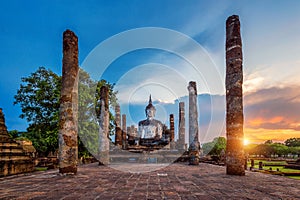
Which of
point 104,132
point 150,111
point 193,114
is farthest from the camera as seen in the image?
point 150,111

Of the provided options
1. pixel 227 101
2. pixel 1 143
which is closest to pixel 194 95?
pixel 227 101

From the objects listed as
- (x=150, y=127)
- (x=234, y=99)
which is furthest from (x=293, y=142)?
(x=234, y=99)

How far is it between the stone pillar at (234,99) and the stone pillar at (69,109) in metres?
5.84

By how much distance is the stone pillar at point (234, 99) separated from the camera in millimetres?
8844

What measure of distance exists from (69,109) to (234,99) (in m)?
6.38

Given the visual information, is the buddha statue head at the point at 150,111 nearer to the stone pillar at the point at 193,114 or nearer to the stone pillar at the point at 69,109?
the stone pillar at the point at 193,114

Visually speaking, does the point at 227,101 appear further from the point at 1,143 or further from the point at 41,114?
the point at 41,114

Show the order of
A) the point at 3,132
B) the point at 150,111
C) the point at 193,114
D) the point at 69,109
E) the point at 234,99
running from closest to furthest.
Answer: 1. the point at 69,109
2. the point at 234,99
3. the point at 3,132
4. the point at 193,114
5. the point at 150,111

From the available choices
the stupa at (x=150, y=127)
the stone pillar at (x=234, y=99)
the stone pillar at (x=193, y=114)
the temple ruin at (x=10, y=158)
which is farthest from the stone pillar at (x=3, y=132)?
the stupa at (x=150, y=127)

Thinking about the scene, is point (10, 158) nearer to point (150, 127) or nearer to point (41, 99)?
point (41, 99)

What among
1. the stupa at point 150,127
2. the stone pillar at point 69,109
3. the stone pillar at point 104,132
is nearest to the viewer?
the stone pillar at point 69,109

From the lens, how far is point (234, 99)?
30.6 feet

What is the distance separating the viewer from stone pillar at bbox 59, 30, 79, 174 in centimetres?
870

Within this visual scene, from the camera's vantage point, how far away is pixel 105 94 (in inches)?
585
